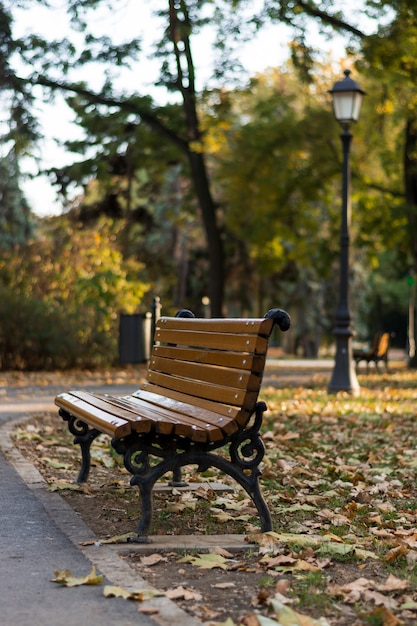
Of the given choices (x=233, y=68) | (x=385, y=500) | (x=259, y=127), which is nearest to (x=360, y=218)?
(x=259, y=127)

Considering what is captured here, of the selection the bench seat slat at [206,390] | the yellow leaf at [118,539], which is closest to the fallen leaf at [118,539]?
the yellow leaf at [118,539]

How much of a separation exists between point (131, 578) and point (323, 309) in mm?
43139

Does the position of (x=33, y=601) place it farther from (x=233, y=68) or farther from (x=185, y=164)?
(x=185, y=164)

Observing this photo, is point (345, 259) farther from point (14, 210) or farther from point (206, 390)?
→ point (14, 210)

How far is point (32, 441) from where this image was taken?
913 cm

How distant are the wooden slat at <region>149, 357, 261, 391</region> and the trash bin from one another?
11.2 metres

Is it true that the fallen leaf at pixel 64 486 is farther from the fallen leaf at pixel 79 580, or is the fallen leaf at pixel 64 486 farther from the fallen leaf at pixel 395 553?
the fallen leaf at pixel 395 553

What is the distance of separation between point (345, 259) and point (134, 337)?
4.61 m

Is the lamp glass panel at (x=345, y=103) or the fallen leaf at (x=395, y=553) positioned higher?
the lamp glass panel at (x=345, y=103)

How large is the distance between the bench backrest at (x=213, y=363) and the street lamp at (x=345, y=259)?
27.9ft

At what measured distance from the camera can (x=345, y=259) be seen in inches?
618

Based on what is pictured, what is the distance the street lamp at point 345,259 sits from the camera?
1549cm

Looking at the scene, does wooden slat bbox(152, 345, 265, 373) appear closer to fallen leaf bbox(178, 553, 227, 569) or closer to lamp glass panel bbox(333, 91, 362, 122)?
fallen leaf bbox(178, 553, 227, 569)

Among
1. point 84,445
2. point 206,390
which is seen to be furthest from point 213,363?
point 84,445
